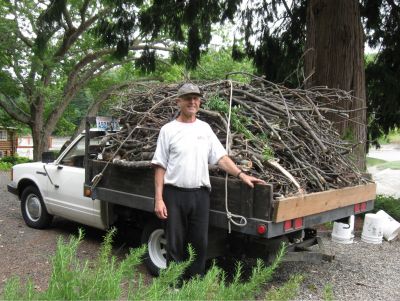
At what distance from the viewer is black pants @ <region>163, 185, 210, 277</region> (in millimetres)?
4227

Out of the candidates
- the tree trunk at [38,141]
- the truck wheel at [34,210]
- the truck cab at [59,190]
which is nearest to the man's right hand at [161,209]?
the truck cab at [59,190]

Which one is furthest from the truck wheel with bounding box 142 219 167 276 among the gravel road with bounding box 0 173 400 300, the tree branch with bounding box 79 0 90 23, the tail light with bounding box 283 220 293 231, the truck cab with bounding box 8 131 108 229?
the tree branch with bounding box 79 0 90 23

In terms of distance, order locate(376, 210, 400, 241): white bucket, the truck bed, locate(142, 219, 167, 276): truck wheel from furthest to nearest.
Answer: locate(376, 210, 400, 241): white bucket → locate(142, 219, 167, 276): truck wheel → the truck bed

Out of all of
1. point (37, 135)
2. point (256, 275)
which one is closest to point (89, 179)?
point (256, 275)

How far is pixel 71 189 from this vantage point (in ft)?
Answer: 20.9

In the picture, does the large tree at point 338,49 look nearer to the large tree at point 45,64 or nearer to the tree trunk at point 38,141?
the large tree at point 45,64

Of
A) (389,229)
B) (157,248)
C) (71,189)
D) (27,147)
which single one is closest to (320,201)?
(157,248)

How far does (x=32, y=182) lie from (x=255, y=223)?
4.36 metres

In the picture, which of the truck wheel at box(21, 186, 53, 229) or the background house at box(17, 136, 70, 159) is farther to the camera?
the background house at box(17, 136, 70, 159)

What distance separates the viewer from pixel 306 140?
5207 mm

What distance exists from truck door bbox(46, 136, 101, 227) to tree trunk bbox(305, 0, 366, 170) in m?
4.35

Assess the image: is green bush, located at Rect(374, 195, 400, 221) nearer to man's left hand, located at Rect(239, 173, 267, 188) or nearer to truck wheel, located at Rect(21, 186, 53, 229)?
man's left hand, located at Rect(239, 173, 267, 188)

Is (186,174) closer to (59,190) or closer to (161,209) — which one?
(161,209)

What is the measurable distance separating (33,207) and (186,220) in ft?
12.4
